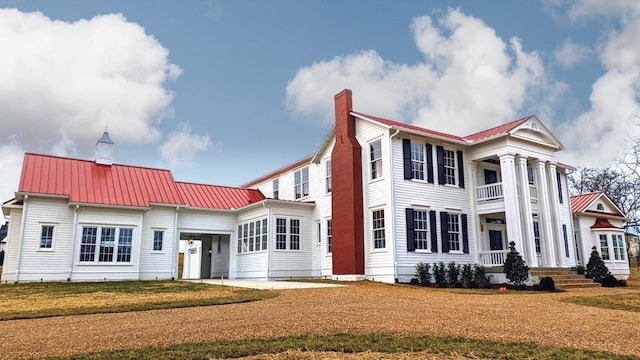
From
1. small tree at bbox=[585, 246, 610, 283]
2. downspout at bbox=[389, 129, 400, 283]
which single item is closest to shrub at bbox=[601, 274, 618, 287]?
small tree at bbox=[585, 246, 610, 283]

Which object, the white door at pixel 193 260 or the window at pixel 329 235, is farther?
the white door at pixel 193 260

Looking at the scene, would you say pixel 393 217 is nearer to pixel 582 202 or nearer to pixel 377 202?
pixel 377 202

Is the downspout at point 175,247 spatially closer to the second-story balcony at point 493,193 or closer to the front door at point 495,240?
the second-story balcony at point 493,193

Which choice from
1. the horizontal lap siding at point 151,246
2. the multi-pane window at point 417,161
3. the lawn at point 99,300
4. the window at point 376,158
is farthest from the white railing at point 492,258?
the horizontal lap siding at point 151,246

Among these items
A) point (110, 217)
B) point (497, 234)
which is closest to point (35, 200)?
point (110, 217)

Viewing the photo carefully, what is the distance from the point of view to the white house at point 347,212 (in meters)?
19.8

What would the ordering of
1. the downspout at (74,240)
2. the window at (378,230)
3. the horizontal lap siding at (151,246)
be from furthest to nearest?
1. the horizontal lap siding at (151,246)
2. the downspout at (74,240)
3. the window at (378,230)

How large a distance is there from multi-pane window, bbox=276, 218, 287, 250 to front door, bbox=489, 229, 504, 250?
9820 millimetres

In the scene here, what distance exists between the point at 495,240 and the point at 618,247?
10.2 m

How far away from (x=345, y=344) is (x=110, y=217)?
19068 mm

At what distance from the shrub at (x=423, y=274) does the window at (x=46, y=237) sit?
16.4 m

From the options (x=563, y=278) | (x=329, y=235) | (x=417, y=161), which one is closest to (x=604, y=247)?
(x=563, y=278)

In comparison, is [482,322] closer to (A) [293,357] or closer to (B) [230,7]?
(A) [293,357]

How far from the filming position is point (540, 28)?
18391 mm
